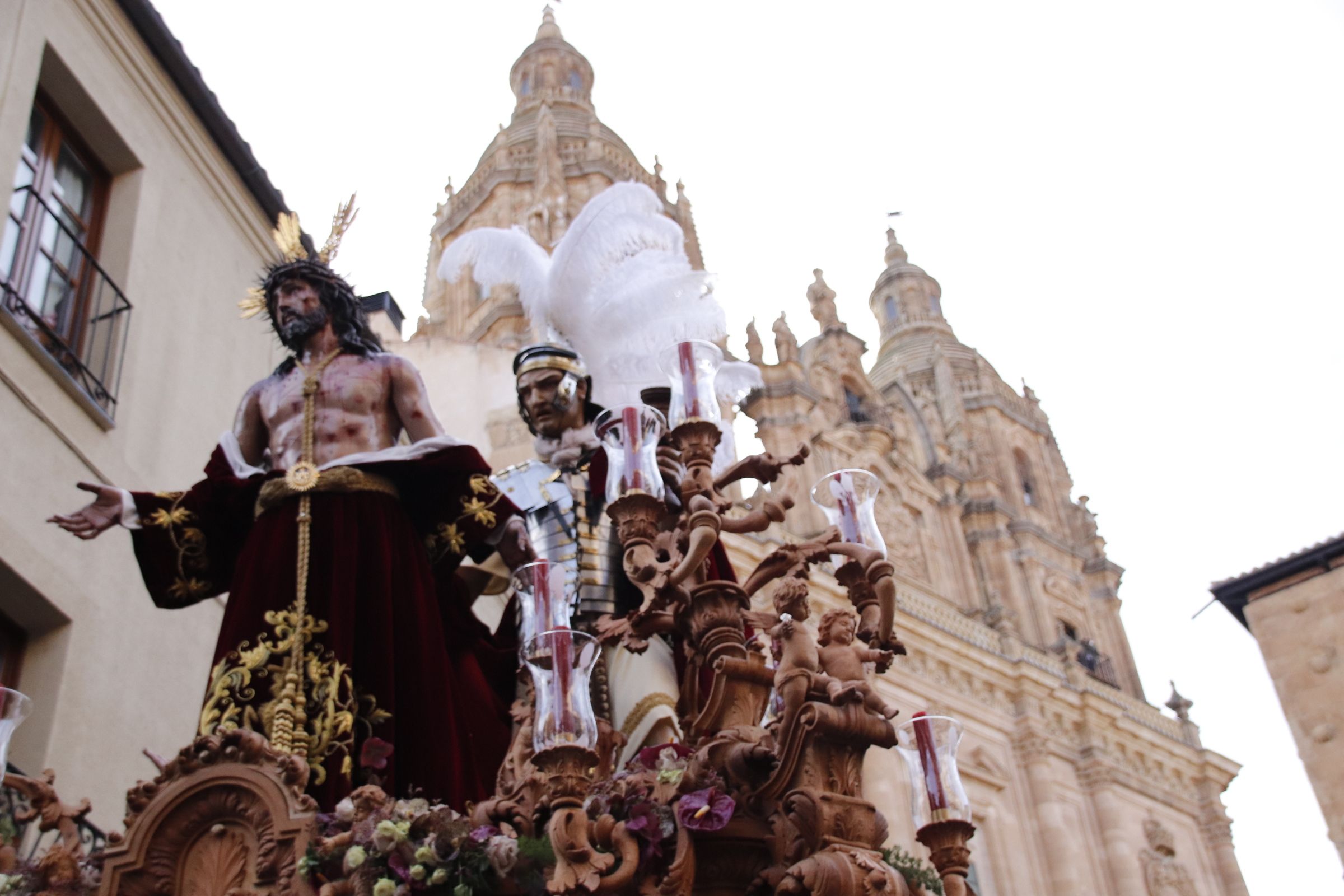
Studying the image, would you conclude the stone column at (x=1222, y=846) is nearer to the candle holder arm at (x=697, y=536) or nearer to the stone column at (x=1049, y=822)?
the stone column at (x=1049, y=822)

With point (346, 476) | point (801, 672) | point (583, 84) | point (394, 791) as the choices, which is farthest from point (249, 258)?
point (583, 84)

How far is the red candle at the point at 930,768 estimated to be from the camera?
4.21 meters

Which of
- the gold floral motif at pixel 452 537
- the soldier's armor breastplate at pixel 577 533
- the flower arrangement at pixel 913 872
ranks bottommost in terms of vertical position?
the flower arrangement at pixel 913 872

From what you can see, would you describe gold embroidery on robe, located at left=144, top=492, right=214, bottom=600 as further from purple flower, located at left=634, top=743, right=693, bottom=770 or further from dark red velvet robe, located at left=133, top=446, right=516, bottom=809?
purple flower, located at left=634, top=743, right=693, bottom=770

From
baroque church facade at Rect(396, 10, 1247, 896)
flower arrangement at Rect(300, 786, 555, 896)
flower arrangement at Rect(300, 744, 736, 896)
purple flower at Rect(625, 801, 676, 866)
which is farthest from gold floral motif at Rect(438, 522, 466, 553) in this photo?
baroque church facade at Rect(396, 10, 1247, 896)

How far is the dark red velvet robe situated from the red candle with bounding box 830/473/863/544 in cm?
115

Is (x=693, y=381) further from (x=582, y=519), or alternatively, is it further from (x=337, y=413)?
(x=337, y=413)

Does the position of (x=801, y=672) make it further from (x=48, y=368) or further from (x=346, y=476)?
(x=48, y=368)

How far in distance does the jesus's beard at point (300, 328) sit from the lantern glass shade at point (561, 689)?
2.05 m

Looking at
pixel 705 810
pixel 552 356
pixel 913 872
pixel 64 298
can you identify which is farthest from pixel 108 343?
pixel 913 872

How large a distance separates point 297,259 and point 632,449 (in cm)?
170

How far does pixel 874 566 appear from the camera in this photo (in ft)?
14.8

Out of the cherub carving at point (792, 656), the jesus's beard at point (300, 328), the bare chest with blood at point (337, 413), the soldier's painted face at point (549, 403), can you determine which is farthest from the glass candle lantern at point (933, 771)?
the jesus's beard at point (300, 328)

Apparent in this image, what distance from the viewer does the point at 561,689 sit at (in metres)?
3.67
